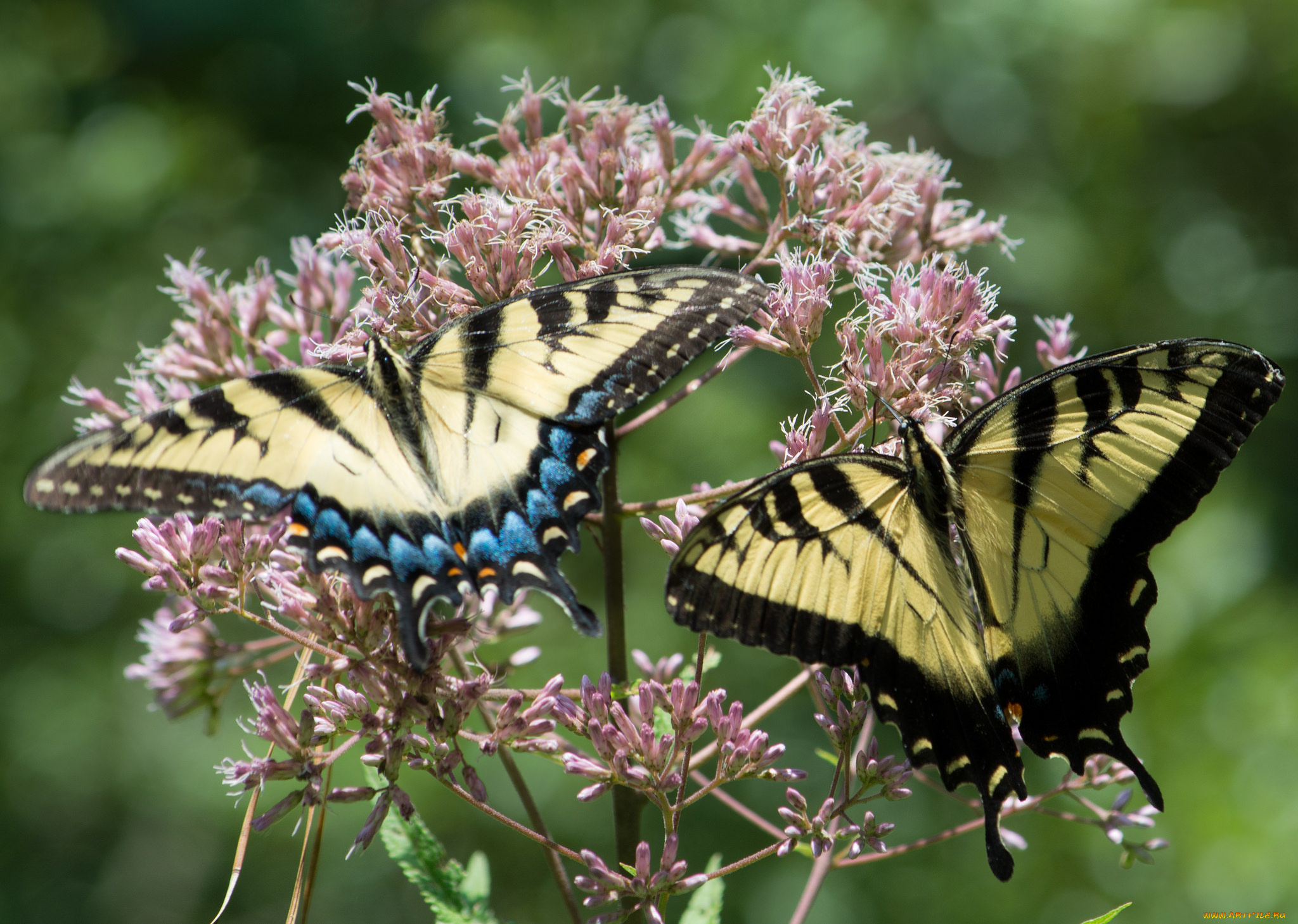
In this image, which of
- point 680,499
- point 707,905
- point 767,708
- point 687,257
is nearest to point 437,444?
point 680,499

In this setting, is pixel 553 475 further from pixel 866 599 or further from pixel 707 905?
pixel 707 905

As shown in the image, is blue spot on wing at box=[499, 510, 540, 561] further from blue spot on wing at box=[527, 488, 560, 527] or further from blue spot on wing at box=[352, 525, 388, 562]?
blue spot on wing at box=[352, 525, 388, 562]

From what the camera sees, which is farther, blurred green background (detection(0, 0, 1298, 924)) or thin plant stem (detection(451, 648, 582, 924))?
blurred green background (detection(0, 0, 1298, 924))

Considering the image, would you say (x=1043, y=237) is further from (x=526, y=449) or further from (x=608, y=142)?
(x=526, y=449)

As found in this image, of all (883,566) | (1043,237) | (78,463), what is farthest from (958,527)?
(1043,237)

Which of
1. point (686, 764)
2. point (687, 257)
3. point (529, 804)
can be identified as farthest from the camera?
point (687, 257)

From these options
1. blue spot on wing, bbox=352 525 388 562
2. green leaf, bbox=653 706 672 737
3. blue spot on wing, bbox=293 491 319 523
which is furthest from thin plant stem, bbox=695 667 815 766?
blue spot on wing, bbox=293 491 319 523

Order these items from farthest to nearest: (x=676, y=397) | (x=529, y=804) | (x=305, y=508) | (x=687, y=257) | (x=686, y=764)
Answer: (x=687, y=257) → (x=676, y=397) → (x=529, y=804) → (x=305, y=508) → (x=686, y=764)
